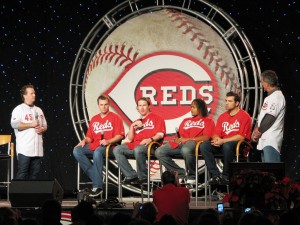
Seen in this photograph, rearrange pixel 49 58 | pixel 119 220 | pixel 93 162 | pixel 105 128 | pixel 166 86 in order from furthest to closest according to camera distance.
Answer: pixel 49 58
pixel 166 86
pixel 105 128
pixel 93 162
pixel 119 220

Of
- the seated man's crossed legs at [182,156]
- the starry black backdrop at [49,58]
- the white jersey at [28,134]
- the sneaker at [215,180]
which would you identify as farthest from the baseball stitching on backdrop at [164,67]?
the sneaker at [215,180]

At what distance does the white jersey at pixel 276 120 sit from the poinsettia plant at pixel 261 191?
160 centimetres

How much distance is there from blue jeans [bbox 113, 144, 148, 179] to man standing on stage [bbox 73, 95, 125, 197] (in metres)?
0.17

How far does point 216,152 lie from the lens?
29.5ft

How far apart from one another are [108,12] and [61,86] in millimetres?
1242

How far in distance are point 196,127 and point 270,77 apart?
1173 mm

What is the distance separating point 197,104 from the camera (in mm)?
9297

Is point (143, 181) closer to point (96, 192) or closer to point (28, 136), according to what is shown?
point (96, 192)

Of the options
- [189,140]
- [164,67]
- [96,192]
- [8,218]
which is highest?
[164,67]

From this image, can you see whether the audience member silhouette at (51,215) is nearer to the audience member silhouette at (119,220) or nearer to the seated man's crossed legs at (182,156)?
the audience member silhouette at (119,220)

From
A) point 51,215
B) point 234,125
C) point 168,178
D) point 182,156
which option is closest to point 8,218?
point 51,215

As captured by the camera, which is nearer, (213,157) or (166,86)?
(213,157)

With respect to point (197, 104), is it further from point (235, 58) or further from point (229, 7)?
point (229, 7)

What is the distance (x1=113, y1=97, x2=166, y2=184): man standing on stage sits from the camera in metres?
9.16
